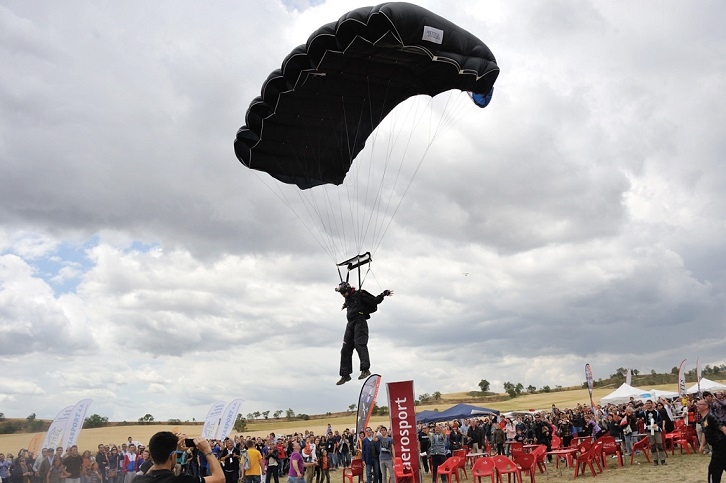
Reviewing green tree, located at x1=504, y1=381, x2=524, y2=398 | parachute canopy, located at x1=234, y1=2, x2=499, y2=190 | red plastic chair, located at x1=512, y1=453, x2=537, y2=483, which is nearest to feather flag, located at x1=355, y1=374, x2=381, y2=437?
red plastic chair, located at x1=512, y1=453, x2=537, y2=483

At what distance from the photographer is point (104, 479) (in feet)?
56.5

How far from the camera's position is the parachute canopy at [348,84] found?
10273 mm

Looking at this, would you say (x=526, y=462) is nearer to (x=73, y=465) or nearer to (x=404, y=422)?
(x=404, y=422)

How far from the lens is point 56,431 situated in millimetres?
17016

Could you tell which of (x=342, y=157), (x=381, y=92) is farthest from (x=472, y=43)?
(x=342, y=157)

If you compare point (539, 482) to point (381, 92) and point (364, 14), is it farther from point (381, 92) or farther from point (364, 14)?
point (364, 14)

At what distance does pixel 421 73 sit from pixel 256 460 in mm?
9223

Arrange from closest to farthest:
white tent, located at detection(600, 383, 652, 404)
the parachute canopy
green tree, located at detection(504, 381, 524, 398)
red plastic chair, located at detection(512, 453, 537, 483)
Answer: the parachute canopy → red plastic chair, located at detection(512, 453, 537, 483) → white tent, located at detection(600, 383, 652, 404) → green tree, located at detection(504, 381, 524, 398)

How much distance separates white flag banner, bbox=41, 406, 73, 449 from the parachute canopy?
897cm

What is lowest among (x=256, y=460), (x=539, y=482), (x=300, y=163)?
(x=539, y=482)

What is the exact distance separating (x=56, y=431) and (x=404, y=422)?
1014 centimetres

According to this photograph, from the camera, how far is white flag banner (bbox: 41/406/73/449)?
55.5 feet

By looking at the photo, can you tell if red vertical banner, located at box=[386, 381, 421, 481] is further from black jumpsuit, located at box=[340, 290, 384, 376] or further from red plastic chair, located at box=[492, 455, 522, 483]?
red plastic chair, located at box=[492, 455, 522, 483]

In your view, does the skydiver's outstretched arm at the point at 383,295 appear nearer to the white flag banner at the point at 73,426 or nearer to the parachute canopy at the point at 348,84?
the parachute canopy at the point at 348,84
